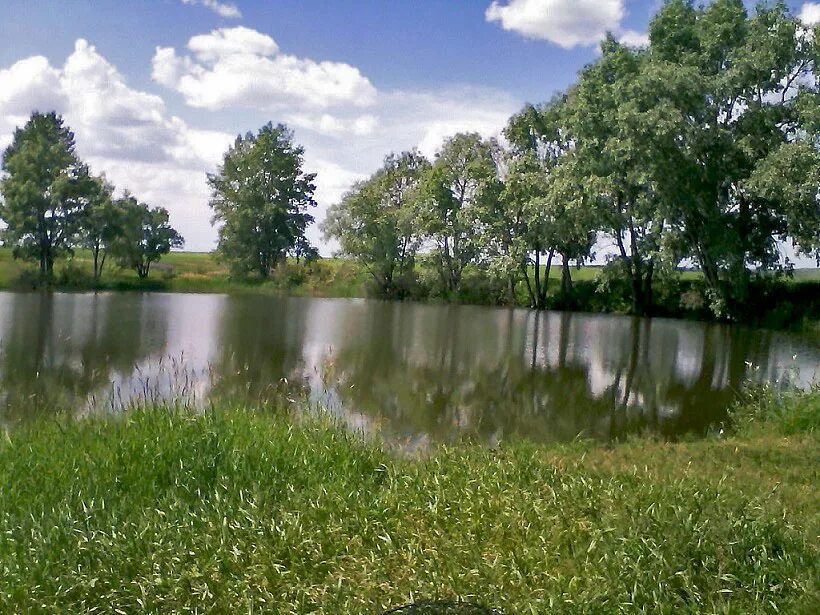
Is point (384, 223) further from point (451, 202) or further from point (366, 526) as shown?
point (366, 526)

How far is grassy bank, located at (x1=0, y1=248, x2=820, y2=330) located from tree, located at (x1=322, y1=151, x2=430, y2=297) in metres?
1.40

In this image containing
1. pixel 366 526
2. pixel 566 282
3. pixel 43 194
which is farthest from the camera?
pixel 43 194

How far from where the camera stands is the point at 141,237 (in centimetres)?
5172

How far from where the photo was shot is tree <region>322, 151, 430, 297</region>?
168 ft

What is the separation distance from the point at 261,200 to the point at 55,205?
1601 cm

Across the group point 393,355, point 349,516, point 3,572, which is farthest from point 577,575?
point 393,355

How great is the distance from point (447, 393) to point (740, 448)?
6247mm

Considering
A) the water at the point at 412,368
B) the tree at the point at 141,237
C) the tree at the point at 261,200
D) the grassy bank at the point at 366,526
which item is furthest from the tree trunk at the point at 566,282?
the grassy bank at the point at 366,526

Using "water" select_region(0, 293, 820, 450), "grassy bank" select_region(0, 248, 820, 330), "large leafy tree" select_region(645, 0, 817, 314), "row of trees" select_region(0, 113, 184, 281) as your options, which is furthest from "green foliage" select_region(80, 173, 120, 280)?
"large leafy tree" select_region(645, 0, 817, 314)

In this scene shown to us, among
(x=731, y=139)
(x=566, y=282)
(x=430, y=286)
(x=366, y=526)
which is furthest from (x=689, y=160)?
(x=366, y=526)

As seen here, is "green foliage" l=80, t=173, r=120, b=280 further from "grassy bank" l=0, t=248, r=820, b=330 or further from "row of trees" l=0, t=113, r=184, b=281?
"grassy bank" l=0, t=248, r=820, b=330

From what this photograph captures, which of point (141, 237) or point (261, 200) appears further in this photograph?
point (261, 200)

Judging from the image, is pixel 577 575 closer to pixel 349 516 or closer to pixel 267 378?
pixel 349 516

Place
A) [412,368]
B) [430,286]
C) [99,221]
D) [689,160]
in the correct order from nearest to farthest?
[412,368]
[689,160]
[99,221]
[430,286]
